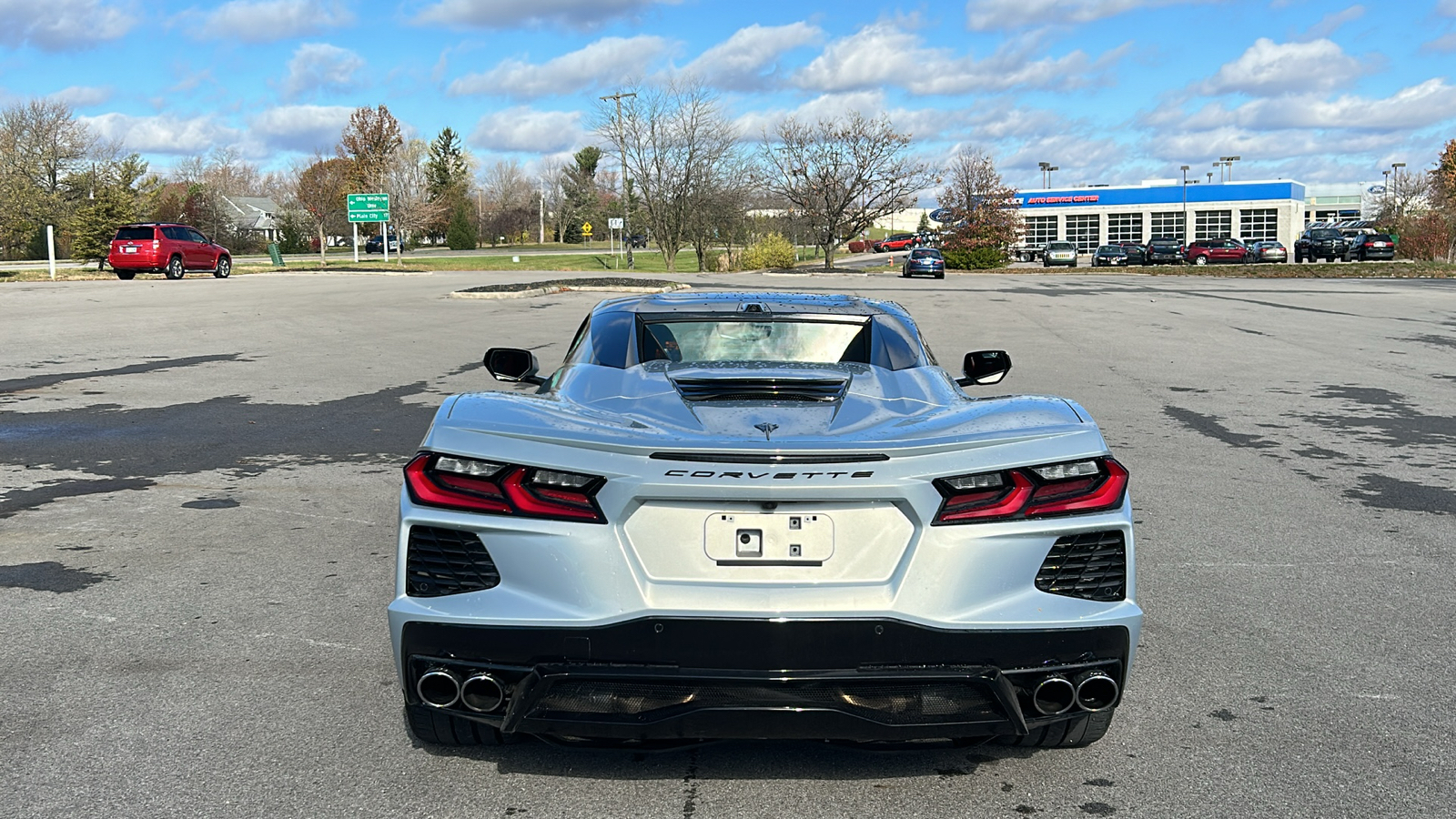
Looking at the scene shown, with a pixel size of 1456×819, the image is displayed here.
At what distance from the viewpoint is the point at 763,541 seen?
3033mm

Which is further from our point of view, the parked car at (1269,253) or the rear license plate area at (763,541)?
the parked car at (1269,253)

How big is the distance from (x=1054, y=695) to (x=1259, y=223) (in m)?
106

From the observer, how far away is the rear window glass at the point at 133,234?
129 ft

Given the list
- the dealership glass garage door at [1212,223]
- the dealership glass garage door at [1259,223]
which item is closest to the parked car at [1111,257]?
the dealership glass garage door at [1212,223]

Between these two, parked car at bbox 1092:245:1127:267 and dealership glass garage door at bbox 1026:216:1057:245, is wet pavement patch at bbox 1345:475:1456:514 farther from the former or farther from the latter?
dealership glass garage door at bbox 1026:216:1057:245

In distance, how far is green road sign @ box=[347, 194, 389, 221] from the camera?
57.2m

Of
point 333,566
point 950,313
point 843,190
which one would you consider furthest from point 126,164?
point 333,566

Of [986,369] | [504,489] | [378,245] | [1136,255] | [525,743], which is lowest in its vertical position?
[525,743]

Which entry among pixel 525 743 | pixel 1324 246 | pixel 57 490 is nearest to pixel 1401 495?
pixel 525 743

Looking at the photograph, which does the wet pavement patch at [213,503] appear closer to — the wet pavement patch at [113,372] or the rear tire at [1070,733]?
the rear tire at [1070,733]

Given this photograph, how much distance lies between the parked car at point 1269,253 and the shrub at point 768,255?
2403 centimetres

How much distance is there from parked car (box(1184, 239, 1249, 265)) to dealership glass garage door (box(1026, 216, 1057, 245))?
44318mm

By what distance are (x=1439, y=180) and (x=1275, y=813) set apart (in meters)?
74.5

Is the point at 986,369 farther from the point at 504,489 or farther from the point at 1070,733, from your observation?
the point at 504,489
